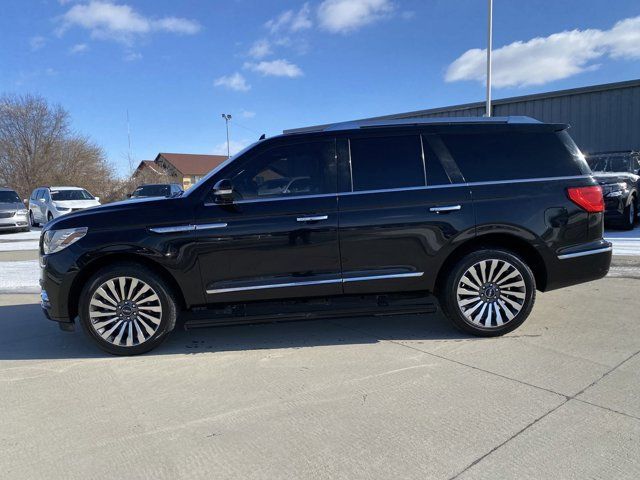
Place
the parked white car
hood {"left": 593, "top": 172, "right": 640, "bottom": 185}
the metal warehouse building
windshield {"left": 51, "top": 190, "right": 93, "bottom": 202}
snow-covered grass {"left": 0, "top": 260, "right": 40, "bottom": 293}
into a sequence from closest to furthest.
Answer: snow-covered grass {"left": 0, "top": 260, "right": 40, "bottom": 293}, hood {"left": 593, "top": 172, "right": 640, "bottom": 185}, the parked white car, the metal warehouse building, windshield {"left": 51, "top": 190, "right": 93, "bottom": 202}

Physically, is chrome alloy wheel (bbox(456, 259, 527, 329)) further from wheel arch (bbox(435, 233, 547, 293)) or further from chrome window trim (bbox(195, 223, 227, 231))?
chrome window trim (bbox(195, 223, 227, 231))

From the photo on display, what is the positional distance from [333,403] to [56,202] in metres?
17.2

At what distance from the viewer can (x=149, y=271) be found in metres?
→ 4.22

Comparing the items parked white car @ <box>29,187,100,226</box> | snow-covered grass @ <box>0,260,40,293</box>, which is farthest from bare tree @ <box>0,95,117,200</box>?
snow-covered grass @ <box>0,260,40,293</box>

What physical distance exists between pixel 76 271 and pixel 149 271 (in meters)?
0.62

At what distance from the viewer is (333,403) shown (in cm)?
326

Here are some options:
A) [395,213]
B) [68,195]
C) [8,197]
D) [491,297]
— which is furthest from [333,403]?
[8,197]

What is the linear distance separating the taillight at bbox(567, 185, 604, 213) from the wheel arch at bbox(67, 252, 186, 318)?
3.77 metres

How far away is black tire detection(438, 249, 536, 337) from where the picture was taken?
4.36 m

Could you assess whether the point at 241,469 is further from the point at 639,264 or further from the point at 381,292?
the point at 639,264

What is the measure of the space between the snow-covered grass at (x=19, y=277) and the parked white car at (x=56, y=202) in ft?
26.0

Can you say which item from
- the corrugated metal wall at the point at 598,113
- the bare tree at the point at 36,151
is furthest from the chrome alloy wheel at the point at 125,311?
the bare tree at the point at 36,151

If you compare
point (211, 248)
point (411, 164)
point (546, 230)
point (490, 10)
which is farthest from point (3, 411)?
point (490, 10)

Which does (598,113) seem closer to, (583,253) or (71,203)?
(583,253)
